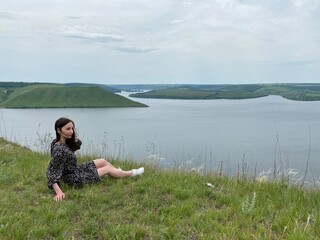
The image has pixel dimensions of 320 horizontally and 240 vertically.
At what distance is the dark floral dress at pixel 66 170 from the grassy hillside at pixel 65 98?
112966 mm

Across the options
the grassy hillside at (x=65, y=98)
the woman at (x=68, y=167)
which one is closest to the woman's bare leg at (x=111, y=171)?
the woman at (x=68, y=167)

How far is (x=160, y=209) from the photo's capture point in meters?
4.71

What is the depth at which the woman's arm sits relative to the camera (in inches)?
202

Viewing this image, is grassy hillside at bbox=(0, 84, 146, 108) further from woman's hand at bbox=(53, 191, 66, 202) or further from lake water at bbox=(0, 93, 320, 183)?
woman's hand at bbox=(53, 191, 66, 202)

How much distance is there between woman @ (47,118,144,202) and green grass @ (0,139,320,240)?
160 millimetres

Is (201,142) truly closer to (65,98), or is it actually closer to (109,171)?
(109,171)

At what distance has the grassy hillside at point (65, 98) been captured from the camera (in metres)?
119

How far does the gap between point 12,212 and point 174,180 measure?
8.41 feet

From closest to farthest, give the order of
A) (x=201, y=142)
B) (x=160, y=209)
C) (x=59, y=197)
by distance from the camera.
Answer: (x=160, y=209) → (x=59, y=197) → (x=201, y=142)

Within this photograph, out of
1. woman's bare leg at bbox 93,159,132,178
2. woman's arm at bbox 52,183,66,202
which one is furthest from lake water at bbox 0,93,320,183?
woman's arm at bbox 52,183,66,202

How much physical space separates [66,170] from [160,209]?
197 centimetres

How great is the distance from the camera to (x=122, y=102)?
124 metres

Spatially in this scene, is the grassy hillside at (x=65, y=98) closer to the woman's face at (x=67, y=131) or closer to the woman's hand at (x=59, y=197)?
the woman's face at (x=67, y=131)

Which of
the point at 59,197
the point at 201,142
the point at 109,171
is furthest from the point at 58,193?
the point at 201,142
